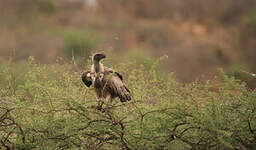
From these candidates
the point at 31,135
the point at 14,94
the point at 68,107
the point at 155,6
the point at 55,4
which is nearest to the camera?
the point at 68,107

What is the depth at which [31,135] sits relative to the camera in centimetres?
368

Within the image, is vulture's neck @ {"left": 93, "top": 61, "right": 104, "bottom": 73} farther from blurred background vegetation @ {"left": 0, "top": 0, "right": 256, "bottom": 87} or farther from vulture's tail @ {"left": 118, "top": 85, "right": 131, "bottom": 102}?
blurred background vegetation @ {"left": 0, "top": 0, "right": 256, "bottom": 87}

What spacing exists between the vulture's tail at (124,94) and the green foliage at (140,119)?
0.95 feet

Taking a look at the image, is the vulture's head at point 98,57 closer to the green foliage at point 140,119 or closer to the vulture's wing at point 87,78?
the vulture's wing at point 87,78

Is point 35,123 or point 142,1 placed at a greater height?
point 142,1

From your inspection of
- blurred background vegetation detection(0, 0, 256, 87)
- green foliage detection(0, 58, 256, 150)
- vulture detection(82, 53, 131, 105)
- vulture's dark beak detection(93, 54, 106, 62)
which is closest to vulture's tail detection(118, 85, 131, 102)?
vulture detection(82, 53, 131, 105)

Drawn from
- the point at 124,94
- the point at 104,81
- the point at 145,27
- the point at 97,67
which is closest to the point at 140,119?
the point at 124,94

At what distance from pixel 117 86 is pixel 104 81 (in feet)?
0.54

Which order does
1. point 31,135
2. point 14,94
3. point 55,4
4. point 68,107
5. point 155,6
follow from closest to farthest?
point 68,107, point 31,135, point 14,94, point 155,6, point 55,4

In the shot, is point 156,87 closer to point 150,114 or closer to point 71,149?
point 150,114

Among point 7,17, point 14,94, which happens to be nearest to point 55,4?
point 7,17

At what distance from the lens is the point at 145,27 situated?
2755 cm

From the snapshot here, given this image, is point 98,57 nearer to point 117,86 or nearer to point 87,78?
point 87,78

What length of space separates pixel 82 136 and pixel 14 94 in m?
0.85
